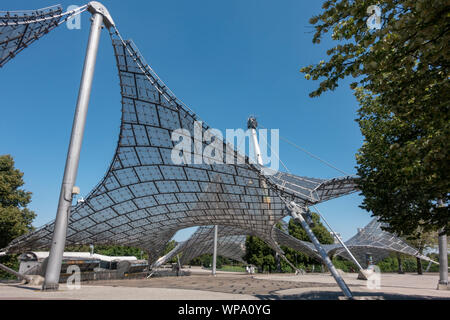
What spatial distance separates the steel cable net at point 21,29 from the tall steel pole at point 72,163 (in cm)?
350

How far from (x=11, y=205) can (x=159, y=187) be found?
23.4 m

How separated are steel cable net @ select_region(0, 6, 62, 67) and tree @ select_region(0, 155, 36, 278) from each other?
28.9 m

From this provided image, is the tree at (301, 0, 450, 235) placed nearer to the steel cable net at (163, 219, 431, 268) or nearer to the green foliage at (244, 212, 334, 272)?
the steel cable net at (163, 219, 431, 268)

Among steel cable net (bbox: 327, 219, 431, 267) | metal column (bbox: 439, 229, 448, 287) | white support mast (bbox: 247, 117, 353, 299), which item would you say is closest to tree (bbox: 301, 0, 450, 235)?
white support mast (bbox: 247, 117, 353, 299)

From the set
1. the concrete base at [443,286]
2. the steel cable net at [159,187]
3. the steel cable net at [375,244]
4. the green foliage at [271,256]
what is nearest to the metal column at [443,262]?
the concrete base at [443,286]

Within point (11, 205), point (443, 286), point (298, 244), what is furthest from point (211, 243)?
point (443, 286)

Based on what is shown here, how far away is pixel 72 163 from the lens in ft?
64.7

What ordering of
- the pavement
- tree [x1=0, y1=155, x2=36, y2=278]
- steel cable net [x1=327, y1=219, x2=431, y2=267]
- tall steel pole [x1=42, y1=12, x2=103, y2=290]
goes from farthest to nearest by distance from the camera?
steel cable net [x1=327, y1=219, x2=431, y2=267] → tree [x1=0, y1=155, x2=36, y2=278] → tall steel pole [x1=42, y1=12, x2=103, y2=290] → the pavement

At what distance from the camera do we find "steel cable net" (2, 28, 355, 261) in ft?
83.0

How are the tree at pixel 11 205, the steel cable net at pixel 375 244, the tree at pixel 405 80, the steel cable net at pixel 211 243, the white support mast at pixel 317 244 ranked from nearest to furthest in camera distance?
the tree at pixel 405 80 → the white support mast at pixel 317 244 → the tree at pixel 11 205 → the steel cable net at pixel 375 244 → the steel cable net at pixel 211 243

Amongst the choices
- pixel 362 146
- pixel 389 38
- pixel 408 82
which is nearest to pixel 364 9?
pixel 389 38

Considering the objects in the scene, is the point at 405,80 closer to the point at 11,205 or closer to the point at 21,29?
A: the point at 21,29

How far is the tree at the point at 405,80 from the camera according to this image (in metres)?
6.97

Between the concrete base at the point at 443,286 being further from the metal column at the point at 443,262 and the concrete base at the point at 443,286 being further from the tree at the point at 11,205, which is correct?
the tree at the point at 11,205
